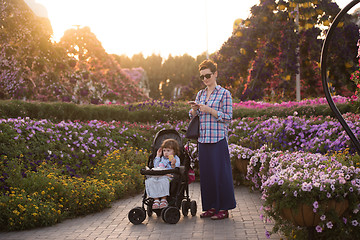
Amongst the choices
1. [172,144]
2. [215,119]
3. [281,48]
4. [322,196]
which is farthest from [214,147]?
[281,48]

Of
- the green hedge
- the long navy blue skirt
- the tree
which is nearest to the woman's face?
the long navy blue skirt

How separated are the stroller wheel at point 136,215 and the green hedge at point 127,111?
5.96 meters

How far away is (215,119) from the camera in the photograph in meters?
5.81

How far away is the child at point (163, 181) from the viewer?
6012 mm

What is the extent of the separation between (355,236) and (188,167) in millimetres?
2550

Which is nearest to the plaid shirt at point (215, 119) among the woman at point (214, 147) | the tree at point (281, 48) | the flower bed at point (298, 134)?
the woman at point (214, 147)

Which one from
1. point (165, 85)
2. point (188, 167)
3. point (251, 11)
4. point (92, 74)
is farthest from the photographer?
point (165, 85)

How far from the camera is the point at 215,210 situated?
6082 millimetres

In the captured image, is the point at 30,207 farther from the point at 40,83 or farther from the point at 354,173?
the point at 40,83

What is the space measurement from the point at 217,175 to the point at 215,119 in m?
0.74

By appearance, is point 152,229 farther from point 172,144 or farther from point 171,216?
point 172,144

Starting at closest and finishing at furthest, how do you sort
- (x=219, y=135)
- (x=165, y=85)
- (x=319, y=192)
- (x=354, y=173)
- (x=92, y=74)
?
(x=319, y=192)
(x=354, y=173)
(x=219, y=135)
(x=92, y=74)
(x=165, y=85)

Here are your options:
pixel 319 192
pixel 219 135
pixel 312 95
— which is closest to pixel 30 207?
pixel 219 135

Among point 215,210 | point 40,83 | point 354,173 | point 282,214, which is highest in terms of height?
point 40,83
